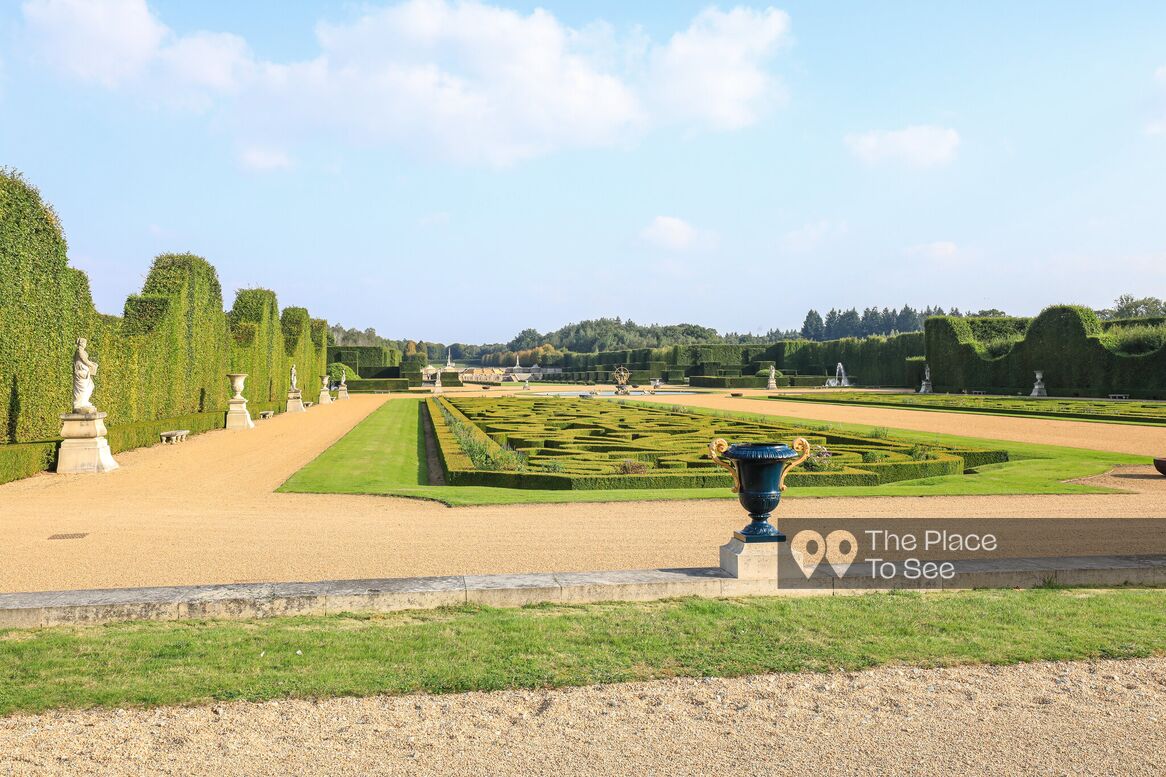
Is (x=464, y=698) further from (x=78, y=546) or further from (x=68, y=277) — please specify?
(x=68, y=277)

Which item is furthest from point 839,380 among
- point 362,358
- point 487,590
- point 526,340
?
point 526,340

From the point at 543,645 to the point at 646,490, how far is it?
7.51 m

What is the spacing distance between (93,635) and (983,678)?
18.5ft

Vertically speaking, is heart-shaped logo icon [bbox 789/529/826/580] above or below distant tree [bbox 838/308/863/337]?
below

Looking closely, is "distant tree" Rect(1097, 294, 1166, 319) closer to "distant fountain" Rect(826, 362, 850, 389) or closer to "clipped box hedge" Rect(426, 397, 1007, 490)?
"distant fountain" Rect(826, 362, 850, 389)

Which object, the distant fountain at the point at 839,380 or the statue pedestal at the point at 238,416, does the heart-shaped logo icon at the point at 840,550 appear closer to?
the statue pedestal at the point at 238,416

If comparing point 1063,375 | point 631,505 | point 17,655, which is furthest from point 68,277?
point 1063,375

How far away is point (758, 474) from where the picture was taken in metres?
6.33

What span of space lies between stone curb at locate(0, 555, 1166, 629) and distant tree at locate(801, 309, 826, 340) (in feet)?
632

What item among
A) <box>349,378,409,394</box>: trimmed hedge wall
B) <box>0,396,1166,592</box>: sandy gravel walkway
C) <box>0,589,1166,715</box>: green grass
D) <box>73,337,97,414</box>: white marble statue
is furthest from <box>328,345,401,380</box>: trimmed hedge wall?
<box>0,589,1166,715</box>: green grass

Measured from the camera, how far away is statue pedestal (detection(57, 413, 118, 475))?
1505 cm

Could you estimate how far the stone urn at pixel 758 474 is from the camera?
6262 mm

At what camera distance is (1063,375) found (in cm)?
4359

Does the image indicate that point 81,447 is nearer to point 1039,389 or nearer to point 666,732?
point 666,732
